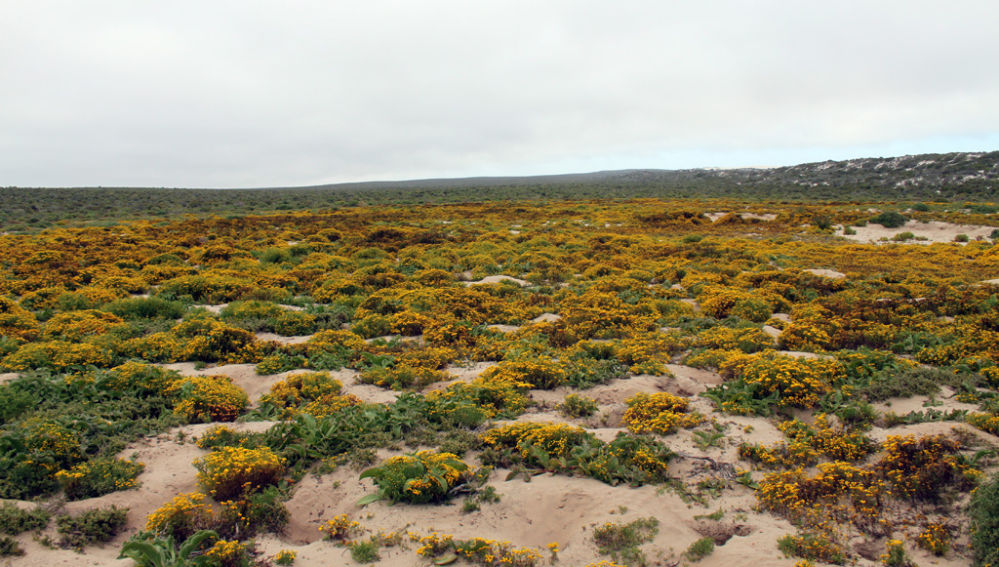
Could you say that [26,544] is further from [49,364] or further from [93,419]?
[49,364]

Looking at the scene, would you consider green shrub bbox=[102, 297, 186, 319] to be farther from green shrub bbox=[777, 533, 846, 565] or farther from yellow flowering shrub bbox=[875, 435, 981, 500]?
yellow flowering shrub bbox=[875, 435, 981, 500]

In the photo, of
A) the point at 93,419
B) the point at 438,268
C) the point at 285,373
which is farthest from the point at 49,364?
the point at 438,268

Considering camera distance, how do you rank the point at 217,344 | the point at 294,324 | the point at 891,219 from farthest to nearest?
the point at 891,219, the point at 294,324, the point at 217,344

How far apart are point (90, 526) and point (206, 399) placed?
2.40 m

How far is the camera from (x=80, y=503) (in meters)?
A: 5.02

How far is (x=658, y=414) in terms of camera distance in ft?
21.7

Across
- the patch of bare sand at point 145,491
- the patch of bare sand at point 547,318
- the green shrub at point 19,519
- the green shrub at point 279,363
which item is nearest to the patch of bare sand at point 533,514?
the patch of bare sand at point 145,491

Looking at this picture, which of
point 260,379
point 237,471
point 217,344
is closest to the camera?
point 237,471

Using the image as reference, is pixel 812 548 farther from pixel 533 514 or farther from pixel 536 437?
pixel 536 437

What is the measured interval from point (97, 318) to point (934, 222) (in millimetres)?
34620

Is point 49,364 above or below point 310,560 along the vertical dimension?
above

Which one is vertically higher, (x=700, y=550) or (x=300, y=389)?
(x=300, y=389)

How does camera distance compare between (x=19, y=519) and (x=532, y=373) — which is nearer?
(x=19, y=519)

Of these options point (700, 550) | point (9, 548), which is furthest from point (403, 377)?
point (700, 550)
